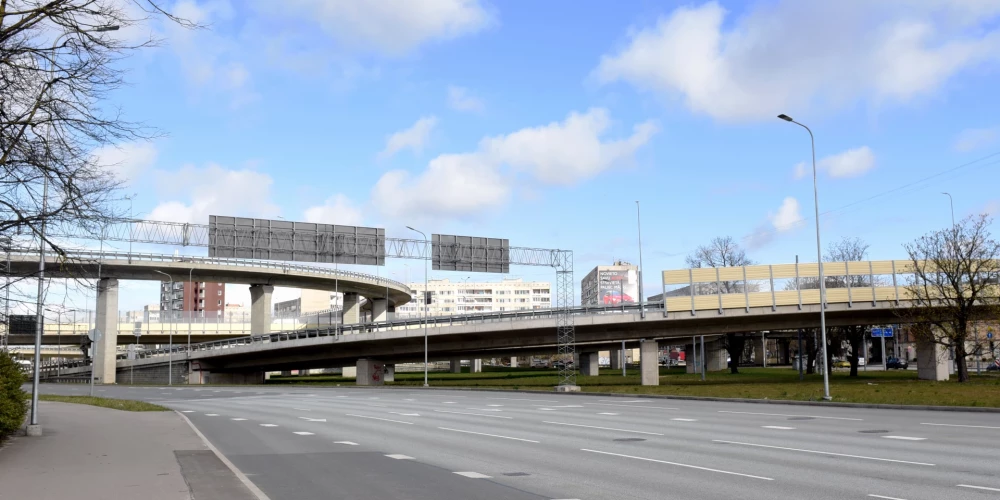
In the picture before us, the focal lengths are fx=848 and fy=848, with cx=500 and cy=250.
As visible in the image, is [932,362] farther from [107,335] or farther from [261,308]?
[107,335]

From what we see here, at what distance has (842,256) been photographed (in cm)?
7812

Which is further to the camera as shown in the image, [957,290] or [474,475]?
[957,290]

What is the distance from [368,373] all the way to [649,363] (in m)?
24.0

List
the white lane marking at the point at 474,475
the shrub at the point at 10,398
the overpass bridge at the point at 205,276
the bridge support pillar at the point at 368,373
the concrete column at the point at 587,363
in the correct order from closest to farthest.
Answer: the white lane marking at the point at 474,475 < the shrub at the point at 10,398 < the bridge support pillar at the point at 368,373 < the overpass bridge at the point at 205,276 < the concrete column at the point at 587,363

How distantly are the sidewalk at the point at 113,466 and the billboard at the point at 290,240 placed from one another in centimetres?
4059

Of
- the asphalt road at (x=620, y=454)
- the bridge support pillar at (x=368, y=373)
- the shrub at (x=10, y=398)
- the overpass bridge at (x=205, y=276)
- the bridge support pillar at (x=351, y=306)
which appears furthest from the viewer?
the bridge support pillar at (x=351, y=306)

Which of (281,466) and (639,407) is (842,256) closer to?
(639,407)

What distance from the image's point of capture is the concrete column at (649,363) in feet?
180

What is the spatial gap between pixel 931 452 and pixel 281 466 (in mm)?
11230

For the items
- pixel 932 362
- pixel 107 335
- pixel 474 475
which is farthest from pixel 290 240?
pixel 474 475

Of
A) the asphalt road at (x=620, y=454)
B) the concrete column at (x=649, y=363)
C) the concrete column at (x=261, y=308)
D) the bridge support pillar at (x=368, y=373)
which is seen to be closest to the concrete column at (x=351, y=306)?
the concrete column at (x=261, y=308)

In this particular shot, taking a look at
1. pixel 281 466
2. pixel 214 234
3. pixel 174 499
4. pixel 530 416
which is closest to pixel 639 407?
pixel 530 416

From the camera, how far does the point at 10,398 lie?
51.5 ft

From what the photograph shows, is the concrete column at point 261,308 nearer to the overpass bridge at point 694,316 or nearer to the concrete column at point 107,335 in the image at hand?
the concrete column at point 107,335
